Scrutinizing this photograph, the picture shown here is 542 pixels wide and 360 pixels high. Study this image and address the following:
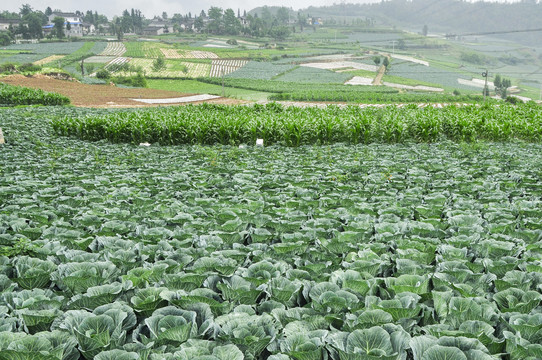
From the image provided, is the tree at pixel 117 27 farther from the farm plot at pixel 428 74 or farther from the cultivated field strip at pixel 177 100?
the cultivated field strip at pixel 177 100

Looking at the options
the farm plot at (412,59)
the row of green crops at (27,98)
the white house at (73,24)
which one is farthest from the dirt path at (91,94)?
the farm plot at (412,59)

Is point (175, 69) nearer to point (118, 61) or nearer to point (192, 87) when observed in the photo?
point (118, 61)

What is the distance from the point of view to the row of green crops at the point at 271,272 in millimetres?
2334

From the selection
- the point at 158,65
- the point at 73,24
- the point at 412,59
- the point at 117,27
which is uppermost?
the point at 73,24

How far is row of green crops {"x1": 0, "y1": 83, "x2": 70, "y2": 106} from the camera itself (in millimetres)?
32625

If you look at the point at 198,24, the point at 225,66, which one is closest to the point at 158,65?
the point at 225,66

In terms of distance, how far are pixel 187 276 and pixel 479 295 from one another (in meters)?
2.09

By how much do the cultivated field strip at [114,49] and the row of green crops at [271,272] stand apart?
3961 inches

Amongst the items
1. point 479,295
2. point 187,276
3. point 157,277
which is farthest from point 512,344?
point 157,277

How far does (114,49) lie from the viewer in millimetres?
102688

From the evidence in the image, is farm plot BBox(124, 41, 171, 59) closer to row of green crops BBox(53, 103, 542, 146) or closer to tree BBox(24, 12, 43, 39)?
tree BBox(24, 12, 43, 39)

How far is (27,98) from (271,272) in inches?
1424

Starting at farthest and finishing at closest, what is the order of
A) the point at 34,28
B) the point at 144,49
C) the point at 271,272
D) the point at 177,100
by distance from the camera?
the point at 34,28 → the point at 144,49 → the point at 177,100 → the point at 271,272

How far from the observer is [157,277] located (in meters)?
3.23
